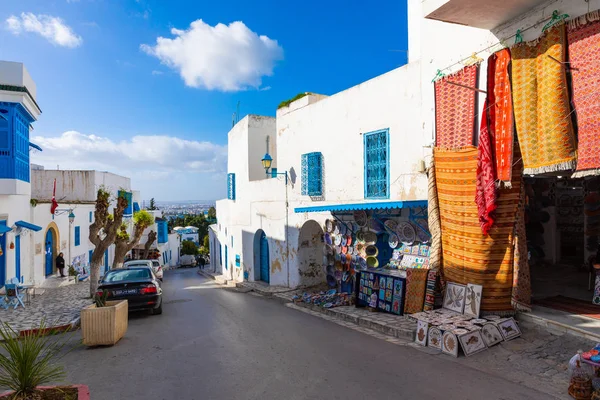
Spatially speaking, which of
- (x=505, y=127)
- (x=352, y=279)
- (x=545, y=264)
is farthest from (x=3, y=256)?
(x=545, y=264)

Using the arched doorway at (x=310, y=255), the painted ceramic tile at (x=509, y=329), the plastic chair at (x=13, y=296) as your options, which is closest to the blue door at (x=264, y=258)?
the arched doorway at (x=310, y=255)

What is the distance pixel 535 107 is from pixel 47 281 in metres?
19.2

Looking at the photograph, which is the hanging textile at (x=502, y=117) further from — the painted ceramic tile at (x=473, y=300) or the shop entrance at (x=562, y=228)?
the shop entrance at (x=562, y=228)

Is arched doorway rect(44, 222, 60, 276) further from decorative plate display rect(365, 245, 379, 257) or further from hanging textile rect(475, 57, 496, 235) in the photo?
hanging textile rect(475, 57, 496, 235)

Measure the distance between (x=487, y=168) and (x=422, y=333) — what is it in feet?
10.7

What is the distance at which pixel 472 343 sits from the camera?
673 centimetres

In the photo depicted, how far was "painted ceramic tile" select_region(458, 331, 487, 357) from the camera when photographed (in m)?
6.65

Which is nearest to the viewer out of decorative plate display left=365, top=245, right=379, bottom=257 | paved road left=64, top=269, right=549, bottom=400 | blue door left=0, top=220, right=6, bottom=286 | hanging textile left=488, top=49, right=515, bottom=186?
paved road left=64, top=269, right=549, bottom=400

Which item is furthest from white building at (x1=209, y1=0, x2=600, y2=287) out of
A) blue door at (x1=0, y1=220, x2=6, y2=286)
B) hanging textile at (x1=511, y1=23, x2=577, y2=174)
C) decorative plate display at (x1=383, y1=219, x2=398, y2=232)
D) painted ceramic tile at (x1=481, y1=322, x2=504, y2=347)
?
blue door at (x1=0, y1=220, x2=6, y2=286)

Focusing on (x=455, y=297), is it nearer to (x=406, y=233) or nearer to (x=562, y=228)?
(x=406, y=233)

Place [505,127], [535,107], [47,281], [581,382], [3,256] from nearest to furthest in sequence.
Answer: 1. [581,382]
2. [535,107]
3. [505,127]
4. [3,256]
5. [47,281]

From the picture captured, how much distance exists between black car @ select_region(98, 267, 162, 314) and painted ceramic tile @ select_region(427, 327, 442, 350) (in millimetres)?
6453

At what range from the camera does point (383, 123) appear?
11.1 metres

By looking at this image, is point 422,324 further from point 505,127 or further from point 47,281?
point 47,281
